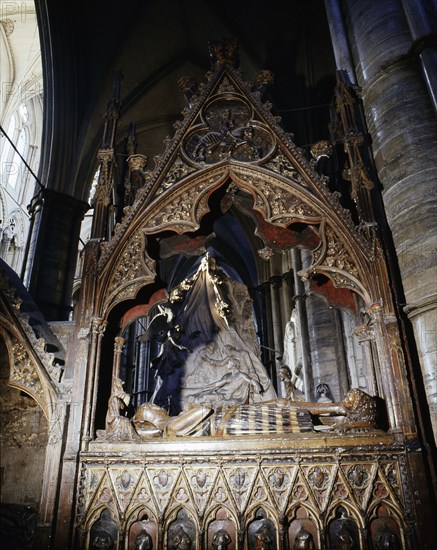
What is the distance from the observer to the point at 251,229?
18.3 metres

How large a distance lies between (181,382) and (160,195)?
91.5 inches

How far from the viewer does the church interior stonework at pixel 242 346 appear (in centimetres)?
413

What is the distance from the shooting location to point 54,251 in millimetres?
11547

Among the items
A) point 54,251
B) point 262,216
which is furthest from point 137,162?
point 54,251

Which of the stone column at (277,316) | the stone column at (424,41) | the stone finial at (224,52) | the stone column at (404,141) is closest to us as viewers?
the stone column at (404,141)

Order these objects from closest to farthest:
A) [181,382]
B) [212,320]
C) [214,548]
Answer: [214,548], [181,382], [212,320]

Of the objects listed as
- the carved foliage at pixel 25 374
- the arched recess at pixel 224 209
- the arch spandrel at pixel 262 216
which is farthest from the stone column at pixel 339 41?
the carved foliage at pixel 25 374

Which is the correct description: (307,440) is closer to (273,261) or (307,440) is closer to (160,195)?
(160,195)

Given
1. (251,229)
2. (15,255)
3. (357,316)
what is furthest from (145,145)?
(357,316)

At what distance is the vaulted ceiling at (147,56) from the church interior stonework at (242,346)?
4966 millimetres

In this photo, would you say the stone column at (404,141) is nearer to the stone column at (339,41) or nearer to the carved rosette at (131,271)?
the stone column at (339,41)

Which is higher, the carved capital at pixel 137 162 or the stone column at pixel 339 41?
the stone column at pixel 339 41

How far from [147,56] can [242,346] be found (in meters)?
11.2

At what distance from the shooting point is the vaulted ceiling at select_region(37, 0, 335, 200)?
12.2m
